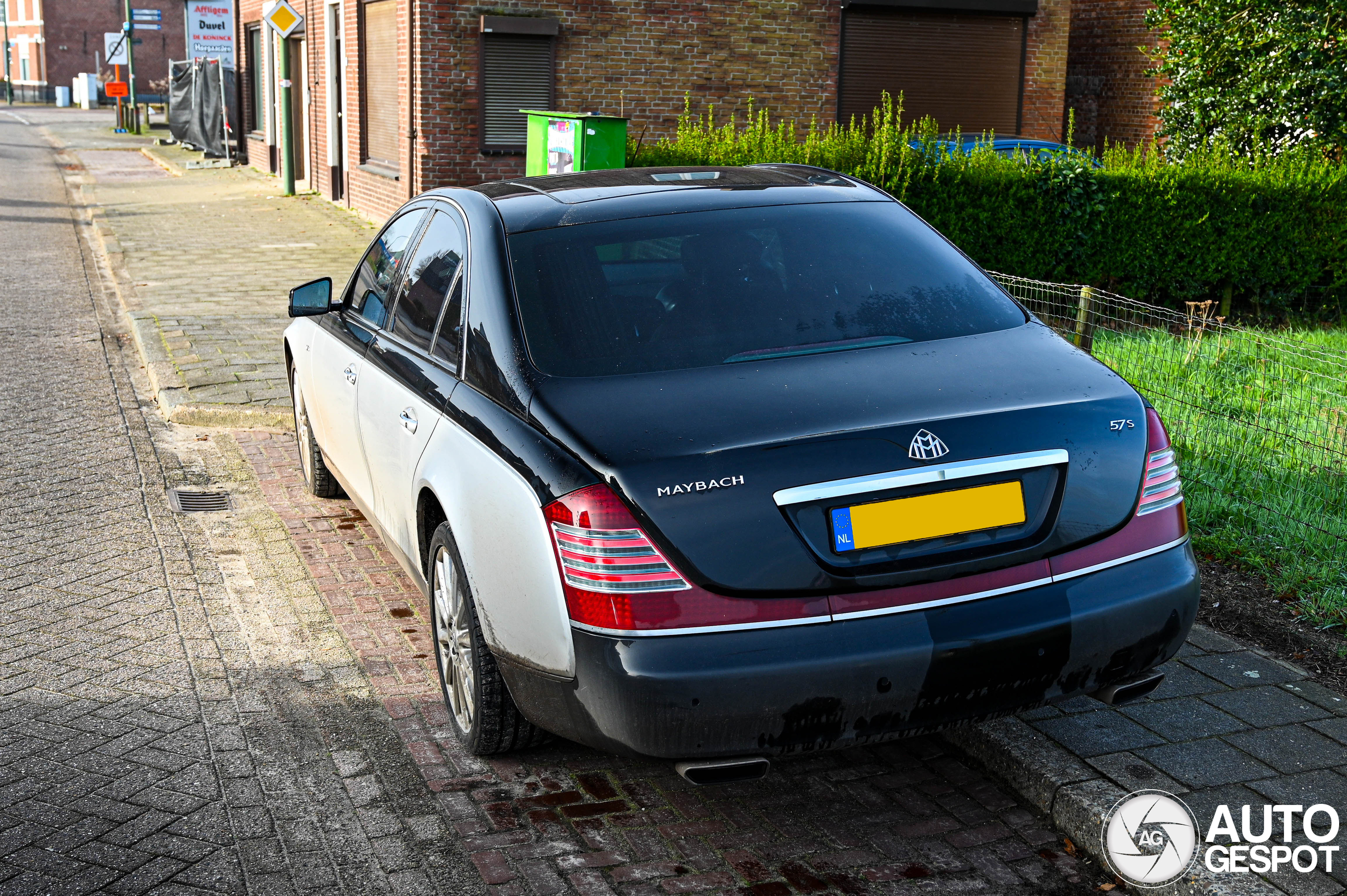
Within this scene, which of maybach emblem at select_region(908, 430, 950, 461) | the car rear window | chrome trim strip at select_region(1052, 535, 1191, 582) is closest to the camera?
maybach emblem at select_region(908, 430, 950, 461)

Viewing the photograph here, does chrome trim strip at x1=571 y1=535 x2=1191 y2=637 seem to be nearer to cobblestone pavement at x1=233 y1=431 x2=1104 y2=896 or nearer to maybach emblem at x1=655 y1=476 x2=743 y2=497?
maybach emblem at x1=655 y1=476 x2=743 y2=497

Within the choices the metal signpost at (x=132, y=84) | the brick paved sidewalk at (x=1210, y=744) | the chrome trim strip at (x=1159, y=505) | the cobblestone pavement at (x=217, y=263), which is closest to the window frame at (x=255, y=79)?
the cobblestone pavement at (x=217, y=263)

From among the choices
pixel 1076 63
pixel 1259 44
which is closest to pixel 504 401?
pixel 1259 44

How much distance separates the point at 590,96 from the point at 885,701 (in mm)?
14888

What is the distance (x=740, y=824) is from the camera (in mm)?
3494

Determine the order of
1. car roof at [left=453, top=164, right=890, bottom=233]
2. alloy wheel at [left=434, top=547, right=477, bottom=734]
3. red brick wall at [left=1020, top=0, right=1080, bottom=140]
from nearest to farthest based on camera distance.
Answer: alloy wheel at [left=434, top=547, right=477, bottom=734], car roof at [left=453, top=164, right=890, bottom=233], red brick wall at [left=1020, top=0, right=1080, bottom=140]

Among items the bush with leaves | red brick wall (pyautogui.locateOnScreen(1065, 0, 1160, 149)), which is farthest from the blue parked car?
red brick wall (pyautogui.locateOnScreen(1065, 0, 1160, 149))

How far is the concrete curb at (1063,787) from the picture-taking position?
309 centimetres

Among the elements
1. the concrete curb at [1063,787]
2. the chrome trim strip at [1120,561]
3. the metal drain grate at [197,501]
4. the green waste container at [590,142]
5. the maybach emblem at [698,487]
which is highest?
the green waste container at [590,142]

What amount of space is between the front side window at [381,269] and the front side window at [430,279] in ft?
0.57

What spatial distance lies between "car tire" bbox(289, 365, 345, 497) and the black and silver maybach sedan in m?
2.31

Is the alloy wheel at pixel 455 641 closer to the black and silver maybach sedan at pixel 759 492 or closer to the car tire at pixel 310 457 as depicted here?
the black and silver maybach sedan at pixel 759 492

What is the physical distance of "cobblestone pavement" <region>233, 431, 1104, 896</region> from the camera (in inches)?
127

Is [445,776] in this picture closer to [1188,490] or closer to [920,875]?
[920,875]
